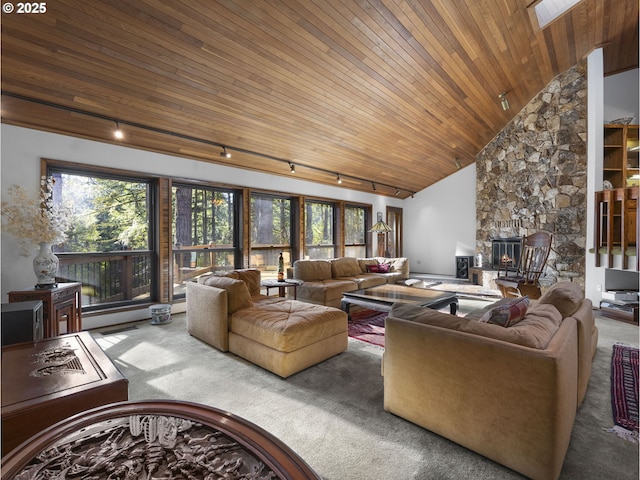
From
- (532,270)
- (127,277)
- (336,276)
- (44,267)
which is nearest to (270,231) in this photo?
(336,276)

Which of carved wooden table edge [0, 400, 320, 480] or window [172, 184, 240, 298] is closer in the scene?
carved wooden table edge [0, 400, 320, 480]

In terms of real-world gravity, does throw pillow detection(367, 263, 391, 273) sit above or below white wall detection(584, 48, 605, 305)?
below

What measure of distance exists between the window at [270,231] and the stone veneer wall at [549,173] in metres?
5.17

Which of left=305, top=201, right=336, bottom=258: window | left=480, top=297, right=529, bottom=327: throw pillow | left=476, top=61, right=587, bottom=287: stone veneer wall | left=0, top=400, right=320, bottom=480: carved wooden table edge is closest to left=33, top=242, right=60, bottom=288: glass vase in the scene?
left=0, top=400, right=320, bottom=480: carved wooden table edge

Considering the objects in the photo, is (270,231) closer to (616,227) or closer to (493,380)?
(493,380)

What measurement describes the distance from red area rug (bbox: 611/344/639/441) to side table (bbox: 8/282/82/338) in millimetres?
4600

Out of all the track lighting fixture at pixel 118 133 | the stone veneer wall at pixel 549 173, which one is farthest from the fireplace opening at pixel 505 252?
the track lighting fixture at pixel 118 133

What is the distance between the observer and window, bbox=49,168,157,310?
148 inches

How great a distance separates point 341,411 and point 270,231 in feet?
14.8

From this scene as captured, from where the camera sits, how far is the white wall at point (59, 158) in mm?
3217

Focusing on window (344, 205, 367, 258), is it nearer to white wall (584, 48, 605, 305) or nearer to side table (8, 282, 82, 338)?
white wall (584, 48, 605, 305)

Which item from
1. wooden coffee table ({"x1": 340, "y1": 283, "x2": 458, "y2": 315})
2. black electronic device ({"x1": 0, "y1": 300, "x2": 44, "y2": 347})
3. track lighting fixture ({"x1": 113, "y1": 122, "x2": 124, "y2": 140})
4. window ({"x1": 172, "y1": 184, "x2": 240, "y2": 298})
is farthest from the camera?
Answer: window ({"x1": 172, "y1": 184, "x2": 240, "y2": 298})

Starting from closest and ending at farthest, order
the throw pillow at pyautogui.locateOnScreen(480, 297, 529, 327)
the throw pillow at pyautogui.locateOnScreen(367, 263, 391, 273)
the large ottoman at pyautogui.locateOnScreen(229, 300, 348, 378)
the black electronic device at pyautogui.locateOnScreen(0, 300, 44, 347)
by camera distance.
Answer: the throw pillow at pyautogui.locateOnScreen(480, 297, 529, 327)
the black electronic device at pyautogui.locateOnScreen(0, 300, 44, 347)
the large ottoman at pyautogui.locateOnScreen(229, 300, 348, 378)
the throw pillow at pyautogui.locateOnScreen(367, 263, 391, 273)

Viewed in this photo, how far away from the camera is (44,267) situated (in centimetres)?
303
